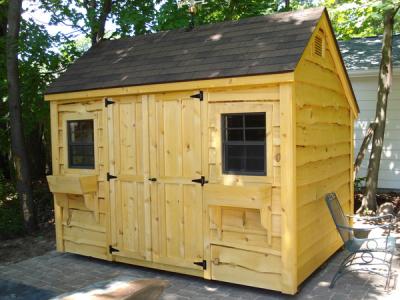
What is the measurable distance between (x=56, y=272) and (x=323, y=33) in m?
4.96

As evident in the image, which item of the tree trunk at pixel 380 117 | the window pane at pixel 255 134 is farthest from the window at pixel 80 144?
the tree trunk at pixel 380 117

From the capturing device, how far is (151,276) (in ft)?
19.4

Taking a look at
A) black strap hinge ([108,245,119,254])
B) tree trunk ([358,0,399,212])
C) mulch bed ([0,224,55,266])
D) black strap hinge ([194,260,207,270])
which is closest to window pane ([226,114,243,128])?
black strap hinge ([194,260,207,270])

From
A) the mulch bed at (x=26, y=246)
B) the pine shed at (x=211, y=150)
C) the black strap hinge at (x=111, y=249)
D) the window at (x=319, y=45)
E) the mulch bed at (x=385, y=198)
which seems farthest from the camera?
the mulch bed at (x=385, y=198)

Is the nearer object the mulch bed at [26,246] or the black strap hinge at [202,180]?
the black strap hinge at [202,180]

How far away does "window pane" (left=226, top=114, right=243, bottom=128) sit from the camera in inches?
206

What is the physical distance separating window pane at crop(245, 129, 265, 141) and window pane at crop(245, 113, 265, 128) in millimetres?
70

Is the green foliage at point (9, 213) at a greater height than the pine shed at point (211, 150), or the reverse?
the pine shed at point (211, 150)

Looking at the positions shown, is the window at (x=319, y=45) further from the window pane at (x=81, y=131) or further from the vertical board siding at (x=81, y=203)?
the window pane at (x=81, y=131)

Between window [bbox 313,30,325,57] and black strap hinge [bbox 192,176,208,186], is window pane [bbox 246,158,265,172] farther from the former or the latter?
window [bbox 313,30,325,57]

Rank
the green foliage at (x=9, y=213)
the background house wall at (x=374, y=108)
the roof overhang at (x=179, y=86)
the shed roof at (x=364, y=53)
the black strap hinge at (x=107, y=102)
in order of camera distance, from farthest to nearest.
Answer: the shed roof at (x=364, y=53) < the background house wall at (x=374, y=108) < the green foliage at (x=9, y=213) < the black strap hinge at (x=107, y=102) < the roof overhang at (x=179, y=86)

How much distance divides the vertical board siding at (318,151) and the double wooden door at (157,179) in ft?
4.08

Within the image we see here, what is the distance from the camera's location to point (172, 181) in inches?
227

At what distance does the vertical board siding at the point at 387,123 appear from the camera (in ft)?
36.3
